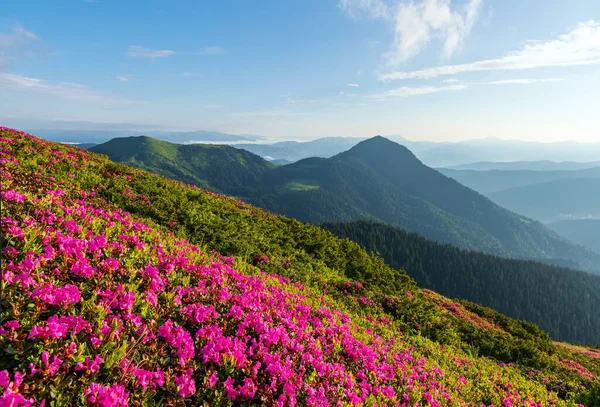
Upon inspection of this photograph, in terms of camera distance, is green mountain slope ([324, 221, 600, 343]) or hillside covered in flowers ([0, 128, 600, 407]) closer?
hillside covered in flowers ([0, 128, 600, 407])

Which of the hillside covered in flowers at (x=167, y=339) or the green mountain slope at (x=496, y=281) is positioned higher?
the hillside covered in flowers at (x=167, y=339)

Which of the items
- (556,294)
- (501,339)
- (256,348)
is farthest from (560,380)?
(556,294)

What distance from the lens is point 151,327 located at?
557cm

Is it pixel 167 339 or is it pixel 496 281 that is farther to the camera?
pixel 496 281

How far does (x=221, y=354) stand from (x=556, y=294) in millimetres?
238560

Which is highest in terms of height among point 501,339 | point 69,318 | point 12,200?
point 12,200

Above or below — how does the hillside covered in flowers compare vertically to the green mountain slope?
above

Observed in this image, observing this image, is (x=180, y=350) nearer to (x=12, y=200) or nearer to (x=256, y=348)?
(x=256, y=348)

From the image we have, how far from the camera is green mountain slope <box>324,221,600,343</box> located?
171 meters

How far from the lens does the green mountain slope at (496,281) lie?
171 metres

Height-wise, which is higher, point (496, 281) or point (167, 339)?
point (167, 339)

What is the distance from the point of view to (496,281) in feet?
588

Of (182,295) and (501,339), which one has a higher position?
(182,295)

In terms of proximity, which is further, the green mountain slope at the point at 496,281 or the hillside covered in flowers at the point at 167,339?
the green mountain slope at the point at 496,281
